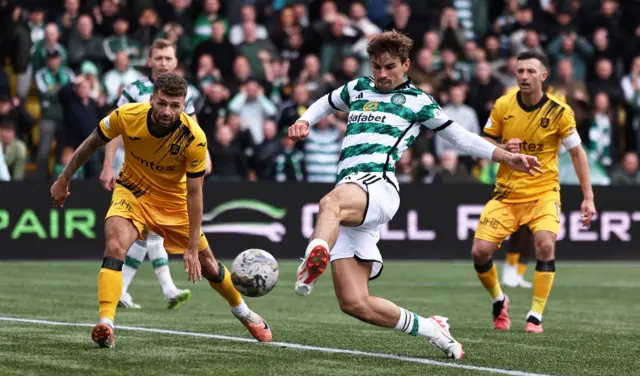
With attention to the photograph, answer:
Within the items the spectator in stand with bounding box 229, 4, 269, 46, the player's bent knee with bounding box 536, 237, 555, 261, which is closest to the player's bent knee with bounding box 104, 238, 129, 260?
the player's bent knee with bounding box 536, 237, 555, 261

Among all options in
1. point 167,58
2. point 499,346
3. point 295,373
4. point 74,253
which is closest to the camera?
point 295,373

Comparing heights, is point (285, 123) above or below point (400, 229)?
above

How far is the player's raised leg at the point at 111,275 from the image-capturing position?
29.1 ft

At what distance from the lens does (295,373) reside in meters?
8.02

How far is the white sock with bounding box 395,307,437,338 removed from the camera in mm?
8703

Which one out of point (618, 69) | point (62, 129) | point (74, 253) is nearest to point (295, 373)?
point (74, 253)

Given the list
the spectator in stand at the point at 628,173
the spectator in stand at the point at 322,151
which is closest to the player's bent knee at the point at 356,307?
the spectator in stand at the point at 322,151

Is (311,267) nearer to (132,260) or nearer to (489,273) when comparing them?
(489,273)

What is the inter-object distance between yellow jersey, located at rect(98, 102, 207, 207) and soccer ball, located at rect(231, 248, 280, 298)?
785mm

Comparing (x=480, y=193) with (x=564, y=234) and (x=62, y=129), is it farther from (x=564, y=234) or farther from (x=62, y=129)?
(x=62, y=129)

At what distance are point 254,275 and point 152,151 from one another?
1.30 metres

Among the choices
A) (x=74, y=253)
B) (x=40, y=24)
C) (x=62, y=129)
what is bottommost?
(x=74, y=253)

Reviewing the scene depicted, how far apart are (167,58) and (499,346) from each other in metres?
4.43

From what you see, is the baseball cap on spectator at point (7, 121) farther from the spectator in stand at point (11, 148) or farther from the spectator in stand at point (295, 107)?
the spectator in stand at point (295, 107)
